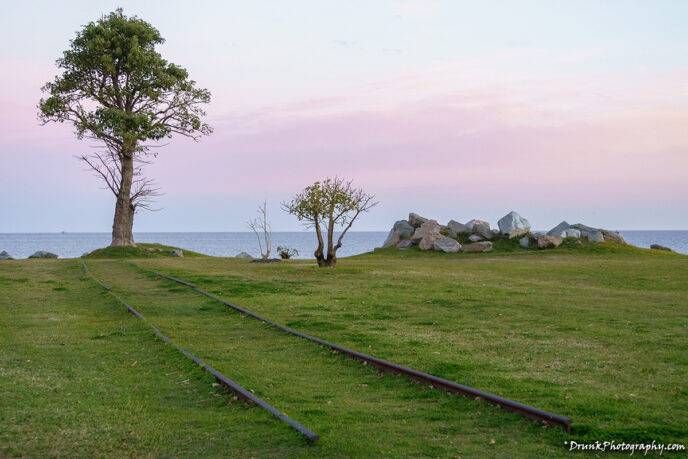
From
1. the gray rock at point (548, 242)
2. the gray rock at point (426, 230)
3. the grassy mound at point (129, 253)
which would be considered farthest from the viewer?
the gray rock at point (426, 230)

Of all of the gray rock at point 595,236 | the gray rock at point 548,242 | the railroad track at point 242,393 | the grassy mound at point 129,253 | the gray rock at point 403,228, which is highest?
the gray rock at point 403,228

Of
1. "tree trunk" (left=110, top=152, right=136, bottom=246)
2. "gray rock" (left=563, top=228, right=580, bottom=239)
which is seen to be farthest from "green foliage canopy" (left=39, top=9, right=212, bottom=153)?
"gray rock" (left=563, top=228, right=580, bottom=239)

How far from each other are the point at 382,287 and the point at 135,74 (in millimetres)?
29030

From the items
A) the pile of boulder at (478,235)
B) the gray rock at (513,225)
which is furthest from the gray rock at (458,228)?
the gray rock at (513,225)

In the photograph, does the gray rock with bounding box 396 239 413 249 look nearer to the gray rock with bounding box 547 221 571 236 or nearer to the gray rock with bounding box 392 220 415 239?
the gray rock with bounding box 392 220 415 239

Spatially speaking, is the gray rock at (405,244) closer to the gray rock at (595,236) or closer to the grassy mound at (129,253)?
the gray rock at (595,236)

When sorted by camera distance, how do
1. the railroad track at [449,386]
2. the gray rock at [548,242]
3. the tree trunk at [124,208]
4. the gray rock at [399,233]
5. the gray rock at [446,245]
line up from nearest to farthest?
1. the railroad track at [449,386]
2. the gray rock at [548,242]
3. the gray rock at [446,245]
4. the tree trunk at [124,208]
5. the gray rock at [399,233]

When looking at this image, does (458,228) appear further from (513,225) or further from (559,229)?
(559,229)

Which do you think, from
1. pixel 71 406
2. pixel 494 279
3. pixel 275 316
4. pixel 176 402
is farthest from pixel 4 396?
pixel 494 279

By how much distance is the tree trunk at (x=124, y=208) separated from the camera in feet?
161

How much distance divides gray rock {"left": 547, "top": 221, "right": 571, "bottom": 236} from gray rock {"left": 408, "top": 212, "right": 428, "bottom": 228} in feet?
27.0

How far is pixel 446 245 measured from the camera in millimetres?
45094

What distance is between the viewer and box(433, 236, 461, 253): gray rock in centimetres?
4475

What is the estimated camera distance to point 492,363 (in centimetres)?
1160
